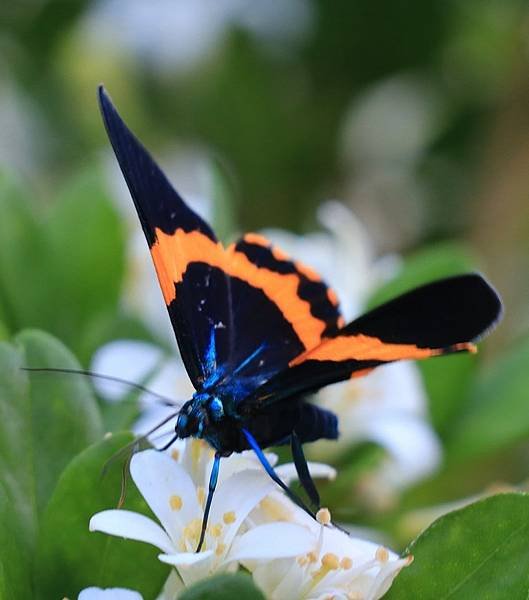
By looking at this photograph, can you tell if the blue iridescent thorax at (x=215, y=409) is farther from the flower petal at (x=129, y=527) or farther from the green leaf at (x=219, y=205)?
the green leaf at (x=219, y=205)

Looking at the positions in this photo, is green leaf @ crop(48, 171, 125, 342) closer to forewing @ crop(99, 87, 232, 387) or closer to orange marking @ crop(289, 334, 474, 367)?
forewing @ crop(99, 87, 232, 387)

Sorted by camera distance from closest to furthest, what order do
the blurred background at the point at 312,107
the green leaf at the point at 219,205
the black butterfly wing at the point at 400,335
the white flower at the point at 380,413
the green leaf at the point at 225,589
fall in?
the green leaf at the point at 225,589 → the black butterfly wing at the point at 400,335 → the white flower at the point at 380,413 → the green leaf at the point at 219,205 → the blurred background at the point at 312,107

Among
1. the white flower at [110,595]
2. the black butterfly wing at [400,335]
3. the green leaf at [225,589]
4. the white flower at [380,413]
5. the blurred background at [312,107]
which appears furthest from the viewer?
the blurred background at [312,107]

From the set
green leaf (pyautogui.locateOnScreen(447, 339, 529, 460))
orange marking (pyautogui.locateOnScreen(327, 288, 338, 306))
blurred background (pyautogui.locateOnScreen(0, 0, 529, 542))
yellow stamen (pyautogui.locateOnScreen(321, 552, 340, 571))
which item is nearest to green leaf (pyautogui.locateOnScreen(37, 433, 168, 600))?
yellow stamen (pyautogui.locateOnScreen(321, 552, 340, 571))

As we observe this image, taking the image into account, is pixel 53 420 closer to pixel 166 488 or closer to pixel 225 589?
pixel 166 488

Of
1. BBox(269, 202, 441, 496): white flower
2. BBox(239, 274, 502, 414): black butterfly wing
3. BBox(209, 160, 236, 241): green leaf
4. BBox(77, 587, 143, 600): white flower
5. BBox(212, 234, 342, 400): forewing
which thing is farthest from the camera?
BBox(209, 160, 236, 241): green leaf

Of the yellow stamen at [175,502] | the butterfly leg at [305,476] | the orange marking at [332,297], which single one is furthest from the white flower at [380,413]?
the yellow stamen at [175,502]

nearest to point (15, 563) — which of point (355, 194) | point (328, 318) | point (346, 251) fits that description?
point (328, 318)
